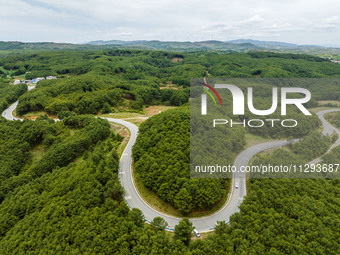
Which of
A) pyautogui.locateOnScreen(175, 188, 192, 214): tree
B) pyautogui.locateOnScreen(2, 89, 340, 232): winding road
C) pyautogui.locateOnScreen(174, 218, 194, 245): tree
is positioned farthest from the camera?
pyautogui.locateOnScreen(2, 89, 340, 232): winding road

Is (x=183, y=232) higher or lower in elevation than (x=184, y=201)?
lower

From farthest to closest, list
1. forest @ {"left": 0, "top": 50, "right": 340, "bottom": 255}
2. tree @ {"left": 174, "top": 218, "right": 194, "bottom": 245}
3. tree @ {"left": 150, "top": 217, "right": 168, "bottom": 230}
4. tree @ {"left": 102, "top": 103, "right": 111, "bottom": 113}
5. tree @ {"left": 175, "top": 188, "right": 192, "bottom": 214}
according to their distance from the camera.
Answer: tree @ {"left": 102, "top": 103, "right": 111, "bottom": 113}
tree @ {"left": 175, "top": 188, "right": 192, "bottom": 214}
tree @ {"left": 150, "top": 217, "right": 168, "bottom": 230}
tree @ {"left": 174, "top": 218, "right": 194, "bottom": 245}
forest @ {"left": 0, "top": 50, "right": 340, "bottom": 255}

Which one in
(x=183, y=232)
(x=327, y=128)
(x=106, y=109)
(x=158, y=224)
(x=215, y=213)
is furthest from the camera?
(x=106, y=109)

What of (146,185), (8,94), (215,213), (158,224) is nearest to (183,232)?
(158,224)

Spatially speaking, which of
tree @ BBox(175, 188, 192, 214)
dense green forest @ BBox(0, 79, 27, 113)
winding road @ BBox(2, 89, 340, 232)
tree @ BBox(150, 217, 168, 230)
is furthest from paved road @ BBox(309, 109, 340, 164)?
dense green forest @ BBox(0, 79, 27, 113)

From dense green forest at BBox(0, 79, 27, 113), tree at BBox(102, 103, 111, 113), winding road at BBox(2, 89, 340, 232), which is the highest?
dense green forest at BBox(0, 79, 27, 113)

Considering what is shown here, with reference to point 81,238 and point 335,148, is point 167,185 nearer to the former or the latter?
point 81,238

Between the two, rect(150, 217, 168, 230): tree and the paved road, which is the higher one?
the paved road

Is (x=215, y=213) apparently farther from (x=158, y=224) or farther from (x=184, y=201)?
(x=158, y=224)

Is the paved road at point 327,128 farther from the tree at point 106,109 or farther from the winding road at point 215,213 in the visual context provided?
the tree at point 106,109

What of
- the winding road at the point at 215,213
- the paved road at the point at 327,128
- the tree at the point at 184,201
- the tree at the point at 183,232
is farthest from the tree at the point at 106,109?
the paved road at the point at 327,128

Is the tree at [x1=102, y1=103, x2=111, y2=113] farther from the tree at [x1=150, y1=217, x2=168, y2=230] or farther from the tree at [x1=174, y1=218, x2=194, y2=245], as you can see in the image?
the tree at [x1=174, y1=218, x2=194, y2=245]
